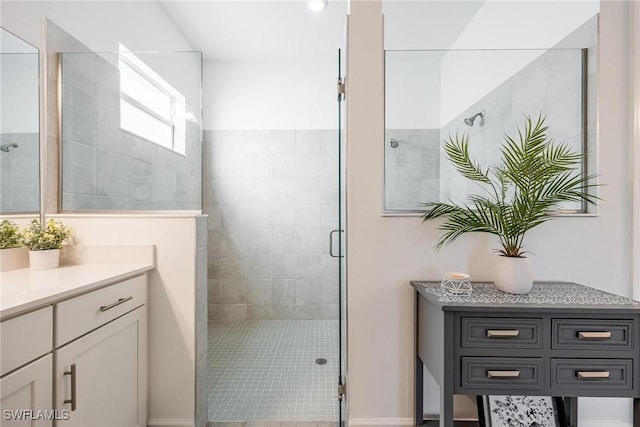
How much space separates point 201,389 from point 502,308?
158 cm

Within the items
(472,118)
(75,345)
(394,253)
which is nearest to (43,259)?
(75,345)

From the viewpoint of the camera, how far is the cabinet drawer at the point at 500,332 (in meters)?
1.24

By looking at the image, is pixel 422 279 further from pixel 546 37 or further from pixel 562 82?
pixel 546 37

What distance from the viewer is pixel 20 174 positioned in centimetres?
154

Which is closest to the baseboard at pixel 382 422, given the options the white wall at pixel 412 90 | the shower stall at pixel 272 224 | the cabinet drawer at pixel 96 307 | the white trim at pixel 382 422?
the white trim at pixel 382 422

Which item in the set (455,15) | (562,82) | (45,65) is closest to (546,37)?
(562,82)

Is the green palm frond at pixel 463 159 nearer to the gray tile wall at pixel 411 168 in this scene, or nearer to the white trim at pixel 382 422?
the gray tile wall at pixel 411 168

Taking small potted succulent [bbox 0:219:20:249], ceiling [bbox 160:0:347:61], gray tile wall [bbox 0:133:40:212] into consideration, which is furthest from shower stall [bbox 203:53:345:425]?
small potted succulent [bbox 0:219:20:249]

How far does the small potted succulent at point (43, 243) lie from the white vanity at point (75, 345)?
0.06 metres

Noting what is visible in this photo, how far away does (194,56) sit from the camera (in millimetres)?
1894

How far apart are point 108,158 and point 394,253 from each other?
1779 mm

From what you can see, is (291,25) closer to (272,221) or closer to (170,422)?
(272,221)

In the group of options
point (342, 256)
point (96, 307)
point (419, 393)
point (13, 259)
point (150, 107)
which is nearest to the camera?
point (96, 307)

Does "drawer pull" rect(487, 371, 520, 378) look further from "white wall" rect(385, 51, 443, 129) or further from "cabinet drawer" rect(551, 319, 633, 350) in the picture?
"white wall" rect(385, 51, 443, 129)
